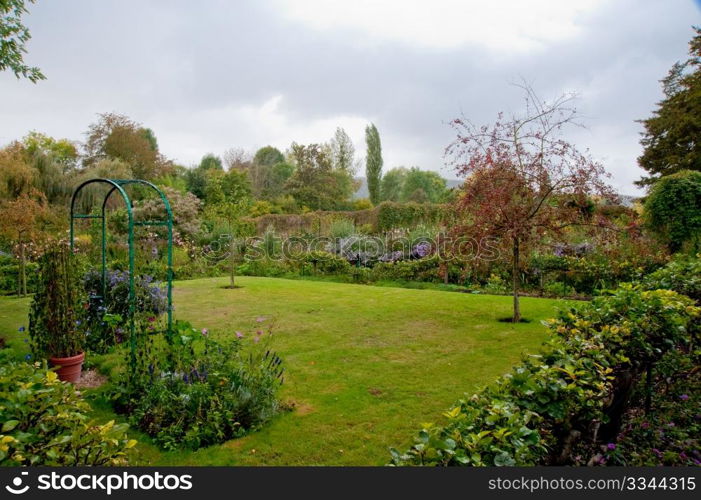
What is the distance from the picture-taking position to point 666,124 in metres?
19.9

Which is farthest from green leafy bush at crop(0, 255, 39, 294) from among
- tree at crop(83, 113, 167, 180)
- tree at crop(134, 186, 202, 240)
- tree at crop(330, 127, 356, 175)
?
tree at crop(330, 127, 356, 175)

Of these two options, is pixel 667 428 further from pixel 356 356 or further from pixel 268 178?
pixel 268 178

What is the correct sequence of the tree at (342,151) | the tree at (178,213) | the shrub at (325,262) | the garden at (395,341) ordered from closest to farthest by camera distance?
the garden at (395,341), the shrub at (325,262), the tree at (178,213), the tree at (342,151)

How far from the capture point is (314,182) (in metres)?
29.8

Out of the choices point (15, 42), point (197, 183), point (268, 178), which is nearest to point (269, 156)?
point (268, 178)

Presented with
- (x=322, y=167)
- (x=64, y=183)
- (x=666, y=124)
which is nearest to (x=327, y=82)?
(x=64, y=183)

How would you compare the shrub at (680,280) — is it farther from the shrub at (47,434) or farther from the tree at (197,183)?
the tree at (197,183)

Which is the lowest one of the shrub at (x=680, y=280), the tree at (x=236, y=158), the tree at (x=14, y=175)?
the shrub at (x=680, y=280)

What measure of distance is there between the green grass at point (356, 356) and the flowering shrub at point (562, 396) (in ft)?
1.44

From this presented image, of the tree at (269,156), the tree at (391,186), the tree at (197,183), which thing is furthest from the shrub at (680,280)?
the tree at (269,156)

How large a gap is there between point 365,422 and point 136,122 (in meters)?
28.4

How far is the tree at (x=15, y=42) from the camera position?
5543 mm

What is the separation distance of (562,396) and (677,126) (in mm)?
22733
